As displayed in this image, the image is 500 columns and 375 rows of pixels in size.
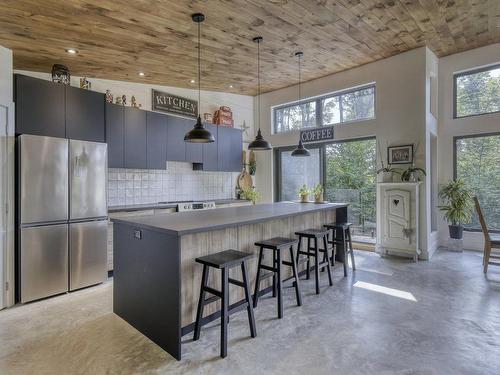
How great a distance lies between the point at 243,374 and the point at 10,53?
404 centimetres

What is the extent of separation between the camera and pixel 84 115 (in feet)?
12.5

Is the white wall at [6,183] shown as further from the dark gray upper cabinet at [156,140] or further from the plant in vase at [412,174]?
the plant in vase at [412,174]

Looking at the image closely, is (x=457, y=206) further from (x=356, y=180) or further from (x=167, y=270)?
(x=167, y=270)

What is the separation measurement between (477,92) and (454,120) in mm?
539

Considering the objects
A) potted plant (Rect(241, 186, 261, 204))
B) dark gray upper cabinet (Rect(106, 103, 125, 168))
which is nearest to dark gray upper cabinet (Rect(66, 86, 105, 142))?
dark gray upper cabinet (Rect(106, 103, 125, 168))

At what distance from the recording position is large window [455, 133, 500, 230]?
4949 millimetres

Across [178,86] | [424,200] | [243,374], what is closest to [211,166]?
[178,86]

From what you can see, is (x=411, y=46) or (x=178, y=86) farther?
(x=178, y=86)

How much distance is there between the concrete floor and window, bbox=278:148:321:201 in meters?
3.03

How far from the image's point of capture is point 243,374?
6.61 ft

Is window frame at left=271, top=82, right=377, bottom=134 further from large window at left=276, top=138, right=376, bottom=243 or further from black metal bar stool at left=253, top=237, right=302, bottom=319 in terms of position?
black metal bar stool at left=253, top=237, right=302, bottom=319

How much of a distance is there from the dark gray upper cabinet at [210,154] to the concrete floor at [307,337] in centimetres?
289

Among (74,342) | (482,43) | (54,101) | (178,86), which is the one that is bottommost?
(74,342)

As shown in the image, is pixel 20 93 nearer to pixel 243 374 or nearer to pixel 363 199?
pixel 243 374
